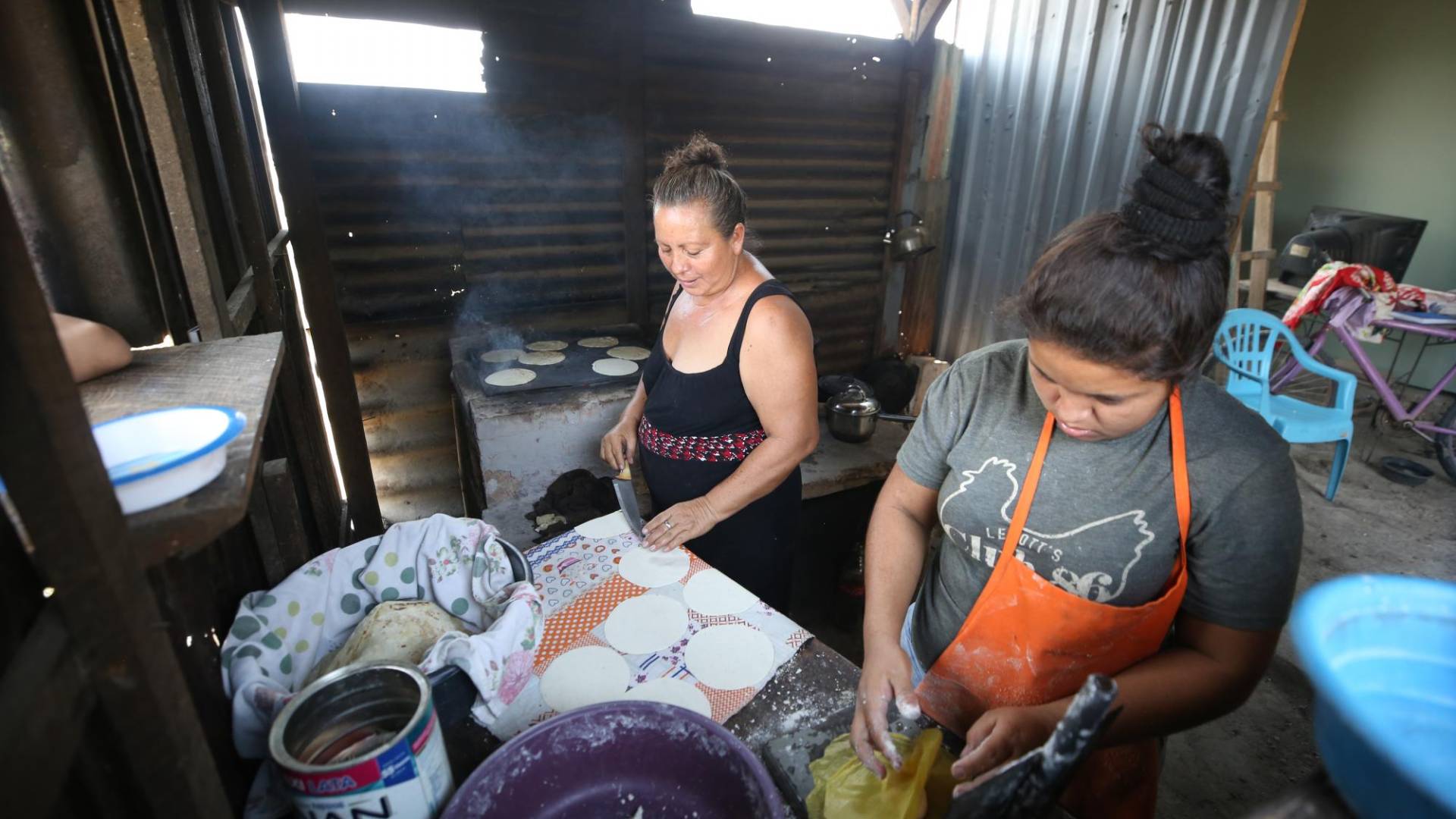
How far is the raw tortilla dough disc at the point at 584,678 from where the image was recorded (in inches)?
52.3

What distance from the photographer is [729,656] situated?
144 centimetres

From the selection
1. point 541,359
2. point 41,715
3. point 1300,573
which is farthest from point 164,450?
point 1300,573

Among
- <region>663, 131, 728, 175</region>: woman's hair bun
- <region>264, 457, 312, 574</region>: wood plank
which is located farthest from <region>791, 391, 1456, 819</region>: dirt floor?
<region>264, 457, 312, 574</region>: wood plank

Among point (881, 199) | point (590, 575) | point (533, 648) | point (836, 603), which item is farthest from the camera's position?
point (881, 199)

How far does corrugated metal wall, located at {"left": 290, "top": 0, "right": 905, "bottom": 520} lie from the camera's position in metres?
3.83

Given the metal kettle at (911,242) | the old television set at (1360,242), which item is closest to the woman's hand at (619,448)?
the metal kettle at (911,242)

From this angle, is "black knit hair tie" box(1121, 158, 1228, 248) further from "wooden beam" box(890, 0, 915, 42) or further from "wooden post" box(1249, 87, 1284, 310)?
"wooden beam" box(890, 0, 915, 42)

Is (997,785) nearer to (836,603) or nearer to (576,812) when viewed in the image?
(576,812)

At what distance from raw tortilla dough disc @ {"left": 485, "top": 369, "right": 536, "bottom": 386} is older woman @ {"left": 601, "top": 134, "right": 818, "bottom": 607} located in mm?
1270

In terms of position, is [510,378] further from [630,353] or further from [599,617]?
[599,617]

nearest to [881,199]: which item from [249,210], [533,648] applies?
[249,210]

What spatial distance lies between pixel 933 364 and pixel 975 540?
453 centimetres

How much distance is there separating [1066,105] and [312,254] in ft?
17.6

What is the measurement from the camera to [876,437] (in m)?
4.80
